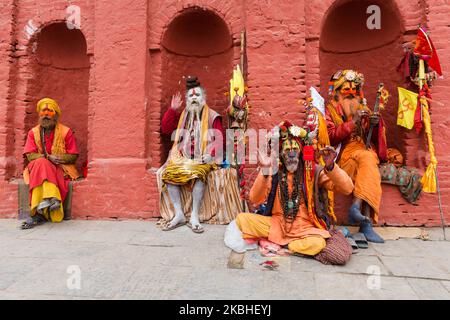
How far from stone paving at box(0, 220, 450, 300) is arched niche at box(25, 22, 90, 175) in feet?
9.04

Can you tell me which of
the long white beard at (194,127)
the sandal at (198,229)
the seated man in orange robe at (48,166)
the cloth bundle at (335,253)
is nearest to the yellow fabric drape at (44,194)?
the seated man in orange robe at (48,166)

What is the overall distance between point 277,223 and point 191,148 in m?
1.80

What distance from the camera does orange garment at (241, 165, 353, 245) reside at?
2.91 m

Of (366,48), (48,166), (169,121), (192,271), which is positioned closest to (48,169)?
(48,166)

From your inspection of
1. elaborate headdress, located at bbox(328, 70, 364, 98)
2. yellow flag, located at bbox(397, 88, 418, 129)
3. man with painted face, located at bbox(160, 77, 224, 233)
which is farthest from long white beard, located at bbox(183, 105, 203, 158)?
yellow flag, located at bbox(397, 88, 418, 129)

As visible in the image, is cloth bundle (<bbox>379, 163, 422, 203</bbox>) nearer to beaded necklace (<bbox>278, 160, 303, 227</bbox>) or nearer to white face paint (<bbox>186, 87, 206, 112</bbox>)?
beaded necklace (<bbox>278, 160, 303, 227</bbox>)

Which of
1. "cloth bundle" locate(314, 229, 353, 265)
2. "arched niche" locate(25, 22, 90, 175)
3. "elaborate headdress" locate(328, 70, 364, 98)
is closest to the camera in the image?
"cloth bundle" locate(314, 229, 353, 265)

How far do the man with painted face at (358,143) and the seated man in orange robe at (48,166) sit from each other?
363 cm

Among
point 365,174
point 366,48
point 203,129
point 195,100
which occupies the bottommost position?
point 365,174

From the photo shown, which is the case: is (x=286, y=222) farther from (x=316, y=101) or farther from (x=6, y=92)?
(x=6, y=92)

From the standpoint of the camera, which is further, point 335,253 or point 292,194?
point 292,194

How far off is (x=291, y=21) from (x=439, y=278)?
339cm

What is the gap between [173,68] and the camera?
5.05 meters
